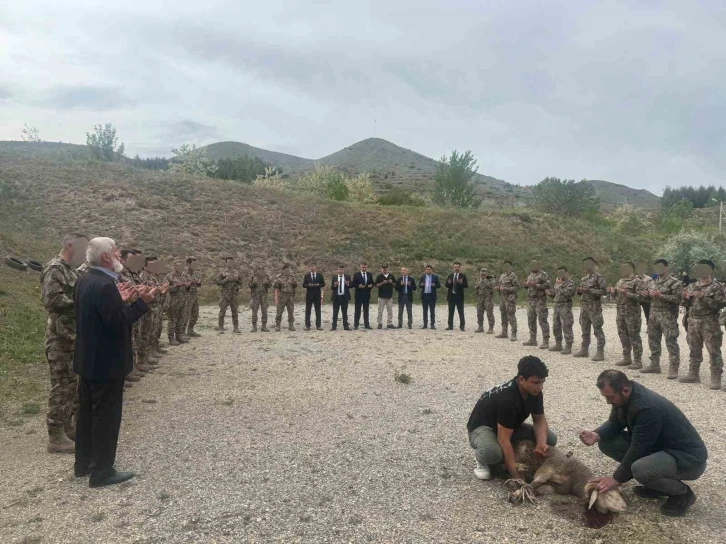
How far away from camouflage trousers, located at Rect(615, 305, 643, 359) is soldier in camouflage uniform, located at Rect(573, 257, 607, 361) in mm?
612

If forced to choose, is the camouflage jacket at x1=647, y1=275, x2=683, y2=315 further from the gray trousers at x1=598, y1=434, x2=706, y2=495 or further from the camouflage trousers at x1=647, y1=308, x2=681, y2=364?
the gray trousers at x1=598, y1=434, x2=706, y2=495

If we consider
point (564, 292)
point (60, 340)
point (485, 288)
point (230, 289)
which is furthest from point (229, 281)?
point (60, 340)

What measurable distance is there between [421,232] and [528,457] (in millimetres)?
27826

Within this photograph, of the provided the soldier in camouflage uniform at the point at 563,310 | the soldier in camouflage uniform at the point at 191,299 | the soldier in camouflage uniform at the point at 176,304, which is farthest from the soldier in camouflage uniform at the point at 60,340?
the soldier in camouflage uniform at the point at 563,310

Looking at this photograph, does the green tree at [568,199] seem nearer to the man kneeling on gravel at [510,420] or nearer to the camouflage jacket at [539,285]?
the camouflage jacket at [539,285]

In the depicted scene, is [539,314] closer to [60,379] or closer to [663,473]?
[663,473]

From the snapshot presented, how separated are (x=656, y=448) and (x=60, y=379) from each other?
18.5 ft

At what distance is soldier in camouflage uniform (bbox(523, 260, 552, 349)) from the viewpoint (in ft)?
41.8

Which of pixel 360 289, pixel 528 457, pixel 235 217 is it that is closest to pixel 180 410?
pixel 528 457

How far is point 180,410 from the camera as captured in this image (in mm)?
7156

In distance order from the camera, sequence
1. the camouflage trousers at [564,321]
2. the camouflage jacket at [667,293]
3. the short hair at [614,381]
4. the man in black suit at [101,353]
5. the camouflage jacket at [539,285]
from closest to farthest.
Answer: the short hair at [614,381] < the man in black suit at [101,353] < the camouflage jacket at [667,293] < the camouflage trousers at [564,321] < the camouflage jacket at [539,285]

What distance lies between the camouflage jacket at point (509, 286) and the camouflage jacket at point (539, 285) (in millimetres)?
1121

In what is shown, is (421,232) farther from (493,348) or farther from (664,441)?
(664,441)

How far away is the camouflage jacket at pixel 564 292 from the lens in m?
12.1
